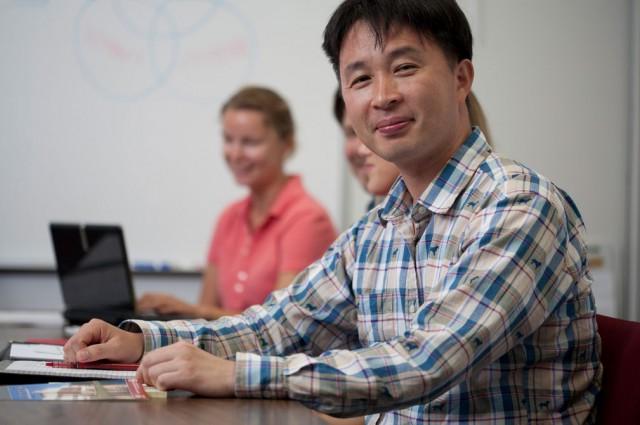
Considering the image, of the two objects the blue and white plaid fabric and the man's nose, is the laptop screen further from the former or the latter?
the man's nose

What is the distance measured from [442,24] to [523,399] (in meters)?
0.54

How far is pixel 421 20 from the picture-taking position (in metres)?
1.13

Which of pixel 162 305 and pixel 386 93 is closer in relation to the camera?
pixel 386 93

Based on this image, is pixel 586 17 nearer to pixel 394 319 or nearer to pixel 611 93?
pixel 611 93

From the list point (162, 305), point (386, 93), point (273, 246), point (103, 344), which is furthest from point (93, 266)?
point (386, 93)

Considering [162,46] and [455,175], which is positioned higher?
[162,46]

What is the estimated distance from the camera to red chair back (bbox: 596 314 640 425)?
1021 millimetres

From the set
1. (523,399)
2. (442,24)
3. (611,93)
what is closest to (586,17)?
(611,93)

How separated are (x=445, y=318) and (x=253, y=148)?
1.76m

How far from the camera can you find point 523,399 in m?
1.05

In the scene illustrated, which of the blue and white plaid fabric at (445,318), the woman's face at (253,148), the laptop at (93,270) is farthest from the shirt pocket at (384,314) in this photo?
the woman's face at (253,148)

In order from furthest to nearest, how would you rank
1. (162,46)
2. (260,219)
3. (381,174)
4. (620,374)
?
(162,46) → (260,219) → (381,174) → (620,374)

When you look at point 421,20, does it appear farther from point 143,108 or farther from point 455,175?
point 143,108

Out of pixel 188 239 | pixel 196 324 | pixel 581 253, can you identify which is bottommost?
pixel 188 239
